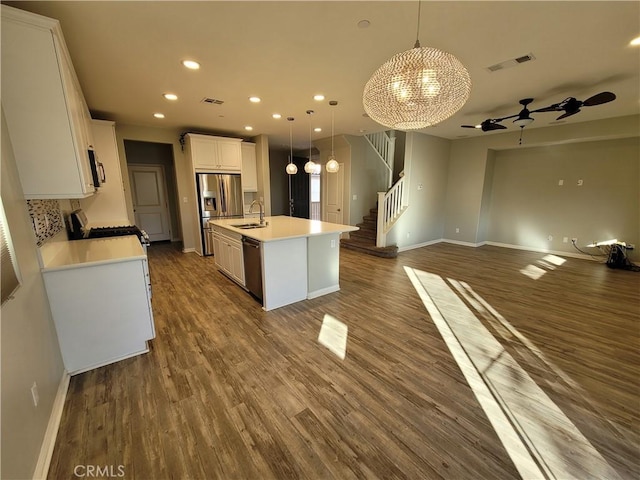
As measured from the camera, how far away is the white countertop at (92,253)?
204 centimetres

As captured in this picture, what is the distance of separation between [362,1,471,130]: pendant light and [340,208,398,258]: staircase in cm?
419

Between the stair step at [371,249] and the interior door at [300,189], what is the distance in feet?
11.8

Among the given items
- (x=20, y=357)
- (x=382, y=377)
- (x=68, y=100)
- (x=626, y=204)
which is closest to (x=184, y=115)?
(x=68, y=100)

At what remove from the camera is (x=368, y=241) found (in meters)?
6.39

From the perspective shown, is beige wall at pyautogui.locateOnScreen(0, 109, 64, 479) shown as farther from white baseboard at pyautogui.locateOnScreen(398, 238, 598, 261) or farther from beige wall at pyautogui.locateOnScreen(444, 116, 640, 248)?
beige wall at pyautogui.locateOnScreen(444, 116, 640, 248)

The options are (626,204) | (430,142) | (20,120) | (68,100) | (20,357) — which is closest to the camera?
(20,357)

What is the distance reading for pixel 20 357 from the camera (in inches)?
51.7

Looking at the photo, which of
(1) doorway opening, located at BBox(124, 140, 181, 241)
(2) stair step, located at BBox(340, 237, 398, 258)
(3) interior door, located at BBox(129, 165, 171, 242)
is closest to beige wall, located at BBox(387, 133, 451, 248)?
(2) stair step, located at BBox(340, 237, 398, 258)

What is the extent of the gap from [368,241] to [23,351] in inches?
227

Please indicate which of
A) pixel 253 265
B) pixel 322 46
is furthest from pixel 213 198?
pixel 322 46

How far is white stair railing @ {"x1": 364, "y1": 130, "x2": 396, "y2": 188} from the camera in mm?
7027

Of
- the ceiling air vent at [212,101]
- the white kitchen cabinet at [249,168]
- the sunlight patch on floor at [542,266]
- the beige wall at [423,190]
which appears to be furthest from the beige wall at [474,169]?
the ceiling air vent at [212,101]

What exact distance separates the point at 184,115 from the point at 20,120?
3.09 meters

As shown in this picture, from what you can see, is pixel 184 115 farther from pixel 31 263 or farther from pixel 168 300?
pixel 31 263
